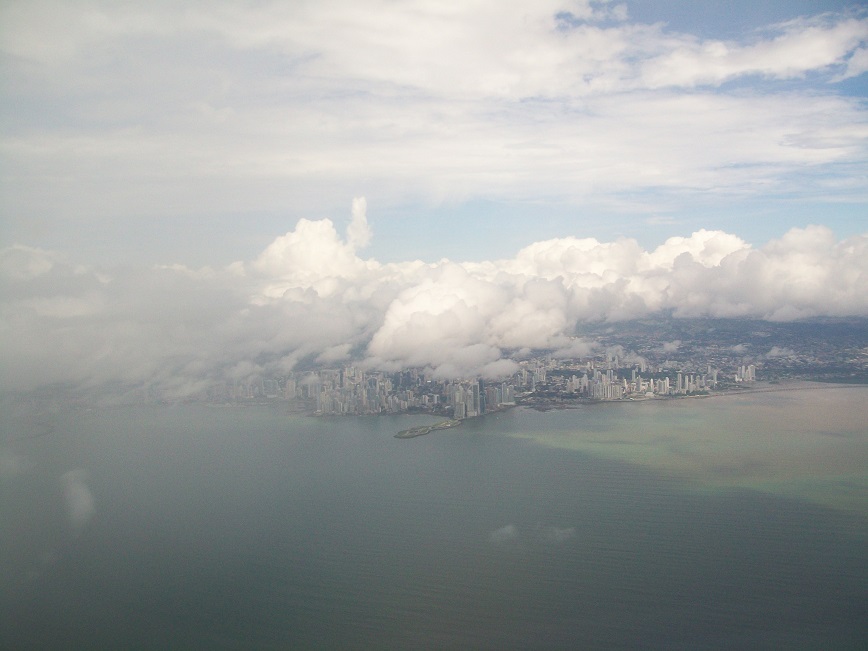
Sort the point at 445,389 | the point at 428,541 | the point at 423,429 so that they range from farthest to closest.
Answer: the point at 445,389 → the point at 423,429 → the point at 428,541

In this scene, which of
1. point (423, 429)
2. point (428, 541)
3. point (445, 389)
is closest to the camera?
point (428, 541)

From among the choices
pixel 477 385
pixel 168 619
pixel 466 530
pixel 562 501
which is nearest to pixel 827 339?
pixel 477 385

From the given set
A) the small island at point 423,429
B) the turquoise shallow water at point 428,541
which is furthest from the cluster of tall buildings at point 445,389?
the turquoise shallow water at point 428,541

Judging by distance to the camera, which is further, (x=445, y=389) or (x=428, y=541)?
(x=445, y=389)

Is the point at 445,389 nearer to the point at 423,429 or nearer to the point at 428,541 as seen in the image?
the point at 423,429

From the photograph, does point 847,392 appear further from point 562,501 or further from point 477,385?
point 562,501

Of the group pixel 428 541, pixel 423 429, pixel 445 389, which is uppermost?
pixel 445 389

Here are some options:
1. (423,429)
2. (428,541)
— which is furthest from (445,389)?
(428,541)
